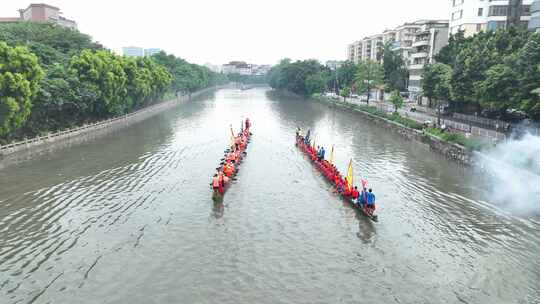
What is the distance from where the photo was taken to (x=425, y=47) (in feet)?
260

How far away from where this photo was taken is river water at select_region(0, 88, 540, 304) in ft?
49.3

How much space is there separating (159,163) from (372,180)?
17.8 metres

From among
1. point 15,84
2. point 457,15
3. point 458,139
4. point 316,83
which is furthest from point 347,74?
point 15,84

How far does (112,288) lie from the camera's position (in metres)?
14.9

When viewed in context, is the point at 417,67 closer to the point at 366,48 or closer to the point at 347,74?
the point at 347,74

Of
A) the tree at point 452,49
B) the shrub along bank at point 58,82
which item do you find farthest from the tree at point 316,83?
the tree at point 452,49

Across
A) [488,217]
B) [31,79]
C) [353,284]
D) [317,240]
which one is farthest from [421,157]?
[31,79]

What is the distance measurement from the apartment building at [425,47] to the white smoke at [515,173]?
43.8 m

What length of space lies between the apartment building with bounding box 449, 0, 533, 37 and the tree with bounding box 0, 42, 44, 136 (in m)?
58.2

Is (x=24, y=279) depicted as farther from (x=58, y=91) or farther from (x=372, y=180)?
(x=58, y=91)

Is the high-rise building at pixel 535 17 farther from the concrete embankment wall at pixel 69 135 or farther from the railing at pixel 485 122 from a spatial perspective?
the concrete embankment wall at pixel 69 135

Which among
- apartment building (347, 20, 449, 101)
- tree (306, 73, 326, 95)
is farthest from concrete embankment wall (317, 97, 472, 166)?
tree (306, 73, 326, 95)

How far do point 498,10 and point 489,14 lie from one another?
1297mm

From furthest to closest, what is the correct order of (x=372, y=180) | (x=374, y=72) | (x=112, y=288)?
(x=374, y=72) < (x=372, y=180) < (x=112, y=288)
